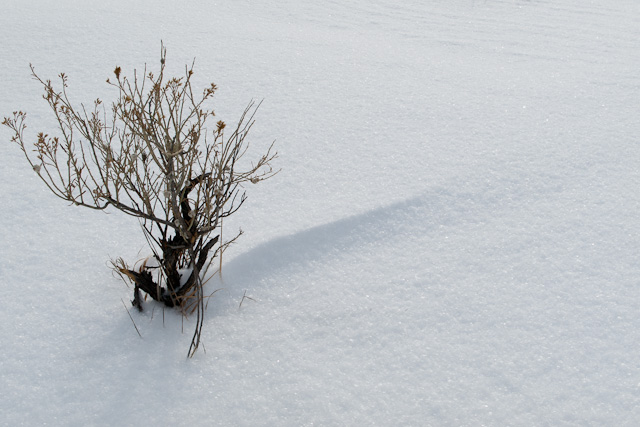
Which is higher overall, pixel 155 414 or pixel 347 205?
pixel 347 205

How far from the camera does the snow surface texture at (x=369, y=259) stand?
1860 millimetres

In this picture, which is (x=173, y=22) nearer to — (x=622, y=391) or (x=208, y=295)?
(x=208, y=295)

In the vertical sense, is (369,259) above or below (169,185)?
below

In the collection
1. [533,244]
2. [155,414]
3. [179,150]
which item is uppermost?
[179,150]

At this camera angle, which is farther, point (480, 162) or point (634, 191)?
point (480, 162)

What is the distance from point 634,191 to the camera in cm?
279

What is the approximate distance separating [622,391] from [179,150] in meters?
1.60

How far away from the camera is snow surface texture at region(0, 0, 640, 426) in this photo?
1860mm

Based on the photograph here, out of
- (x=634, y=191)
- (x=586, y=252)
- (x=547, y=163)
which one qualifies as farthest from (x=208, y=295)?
(x=634, y=191)

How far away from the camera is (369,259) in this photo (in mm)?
2404

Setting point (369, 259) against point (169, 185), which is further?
point (369, 259)

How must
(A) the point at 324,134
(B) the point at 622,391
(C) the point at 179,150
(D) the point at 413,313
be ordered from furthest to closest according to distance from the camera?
(A) the point at 324,134
(D) the point at 413,313
(B) the point at 622,391
(C) the point at 179,150

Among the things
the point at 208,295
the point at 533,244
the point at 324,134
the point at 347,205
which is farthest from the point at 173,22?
the point at 533,244

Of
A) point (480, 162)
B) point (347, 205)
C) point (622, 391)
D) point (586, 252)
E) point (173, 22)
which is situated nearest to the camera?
point (622, 391)
